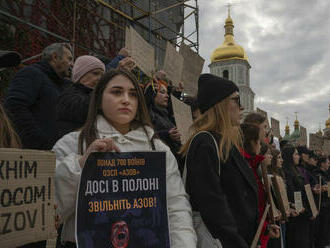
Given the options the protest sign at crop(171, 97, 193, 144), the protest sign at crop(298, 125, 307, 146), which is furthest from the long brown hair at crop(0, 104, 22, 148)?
the protest sign at crop(298, 125, 307, 146)

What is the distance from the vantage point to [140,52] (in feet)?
9.98

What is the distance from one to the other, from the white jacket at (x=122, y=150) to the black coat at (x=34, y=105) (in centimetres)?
87

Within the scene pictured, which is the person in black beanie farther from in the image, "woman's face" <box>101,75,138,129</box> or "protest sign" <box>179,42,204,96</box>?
"protest sign" <box>179,42,204,96</box>

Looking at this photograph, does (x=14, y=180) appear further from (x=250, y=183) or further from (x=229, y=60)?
(x=229, y=60)

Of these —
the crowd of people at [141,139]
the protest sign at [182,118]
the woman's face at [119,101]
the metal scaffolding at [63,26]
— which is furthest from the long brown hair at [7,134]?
the metal scaffolding at [63,26]

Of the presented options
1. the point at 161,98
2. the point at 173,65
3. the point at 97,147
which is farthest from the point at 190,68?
the point at 97,147

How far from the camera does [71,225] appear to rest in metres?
1.63

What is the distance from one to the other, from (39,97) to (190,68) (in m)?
1.72

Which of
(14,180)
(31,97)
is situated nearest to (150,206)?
(14,180)

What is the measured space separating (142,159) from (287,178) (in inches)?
177

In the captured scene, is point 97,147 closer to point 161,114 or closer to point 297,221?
point 161,114

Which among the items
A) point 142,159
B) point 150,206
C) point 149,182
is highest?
point 142,159

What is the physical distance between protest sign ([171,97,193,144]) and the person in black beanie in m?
0.59

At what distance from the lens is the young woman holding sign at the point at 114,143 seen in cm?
158
